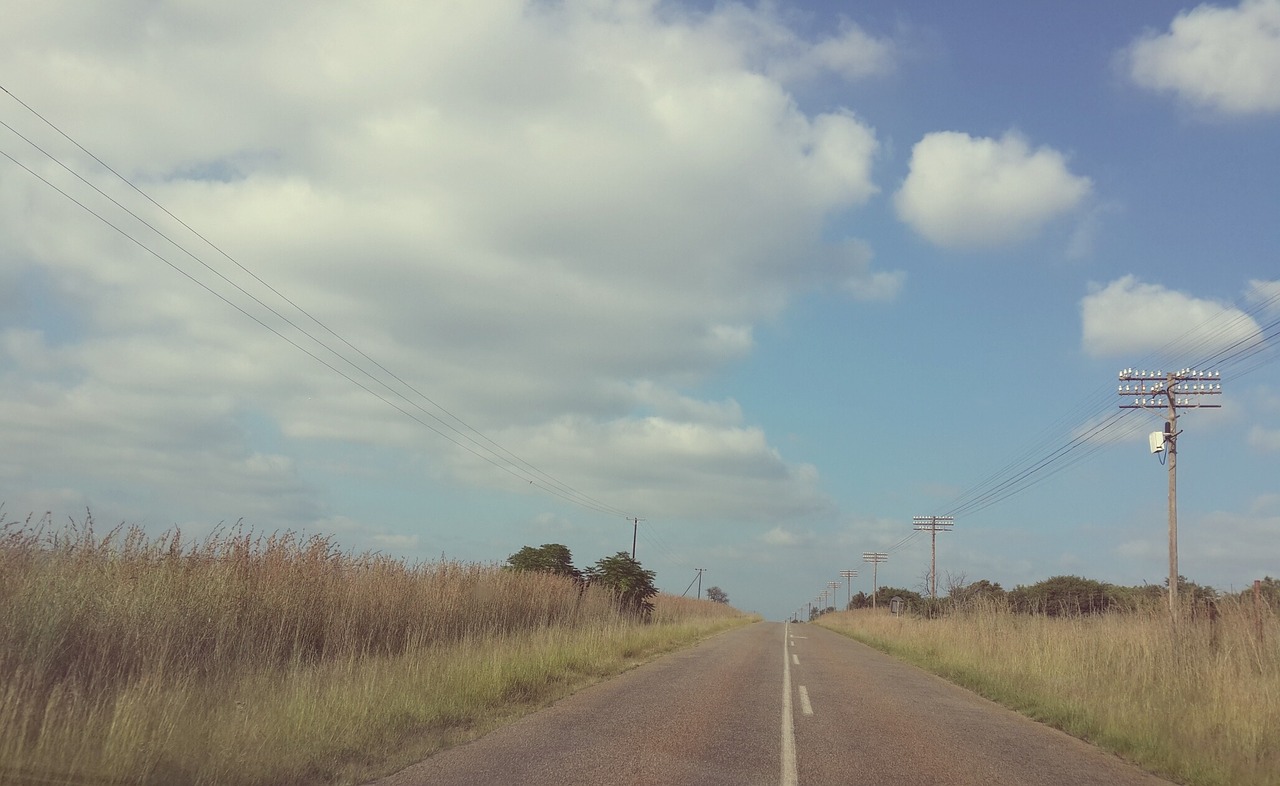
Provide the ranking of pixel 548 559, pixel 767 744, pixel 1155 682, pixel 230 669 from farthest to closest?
pixel 548 559 → pixel 1155 682 → pixel 230 669 → pixel 767 744

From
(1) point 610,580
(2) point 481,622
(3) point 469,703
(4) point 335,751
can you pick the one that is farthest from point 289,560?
(1) point 610,580

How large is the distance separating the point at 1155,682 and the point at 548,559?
2826 cm

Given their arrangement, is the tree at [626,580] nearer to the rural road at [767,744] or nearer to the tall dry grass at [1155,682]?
the tall dry grass at [1155,682]

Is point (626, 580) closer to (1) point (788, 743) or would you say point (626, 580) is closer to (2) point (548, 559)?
(2) point (548, 559)

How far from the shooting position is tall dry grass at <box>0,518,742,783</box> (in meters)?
6.96

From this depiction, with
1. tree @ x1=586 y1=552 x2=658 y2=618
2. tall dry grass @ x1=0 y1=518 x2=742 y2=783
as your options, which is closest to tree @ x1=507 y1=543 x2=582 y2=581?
tree @ x1=586 y1=552 x2=658 y2=618

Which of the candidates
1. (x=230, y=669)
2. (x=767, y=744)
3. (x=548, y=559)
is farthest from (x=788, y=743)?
(x=548, y=559)

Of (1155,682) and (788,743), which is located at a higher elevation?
(1155,682)

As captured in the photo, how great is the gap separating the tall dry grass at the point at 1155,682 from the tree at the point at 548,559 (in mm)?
19782

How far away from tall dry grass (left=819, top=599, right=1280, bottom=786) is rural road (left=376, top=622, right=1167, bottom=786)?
2.28ft

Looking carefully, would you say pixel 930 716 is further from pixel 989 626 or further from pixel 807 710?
pixel 989 626

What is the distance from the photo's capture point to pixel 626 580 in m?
42.0

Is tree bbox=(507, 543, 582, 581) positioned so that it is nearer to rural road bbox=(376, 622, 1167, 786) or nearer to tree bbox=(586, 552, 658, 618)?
tree bbox=(586, 552, 658, 618)

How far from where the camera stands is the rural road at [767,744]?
802 centimetres
